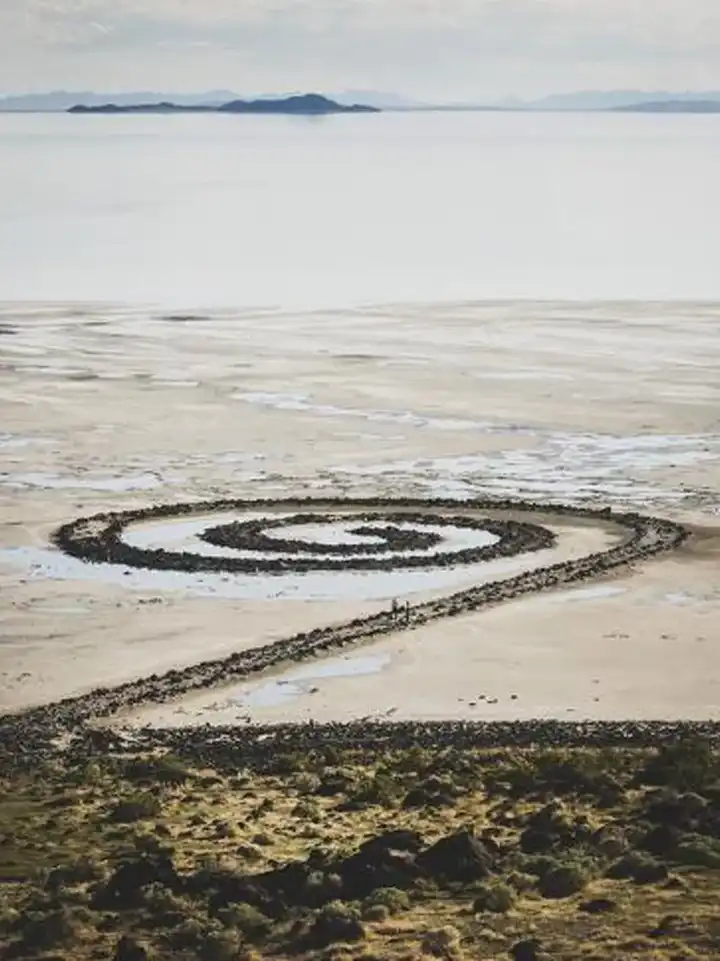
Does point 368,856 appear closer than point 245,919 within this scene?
No

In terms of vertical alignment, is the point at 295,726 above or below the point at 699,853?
below

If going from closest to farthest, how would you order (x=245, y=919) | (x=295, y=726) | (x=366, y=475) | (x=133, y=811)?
(x=245, y=919), (x=133, y=811), (x=295, y=726), (x=366, y=475)

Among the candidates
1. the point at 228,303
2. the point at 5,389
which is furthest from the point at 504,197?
the point at 5,389

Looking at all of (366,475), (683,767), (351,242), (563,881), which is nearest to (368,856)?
(563,881)

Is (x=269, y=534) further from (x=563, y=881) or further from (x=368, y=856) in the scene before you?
(x=563, y=881)

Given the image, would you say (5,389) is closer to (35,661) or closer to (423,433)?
(423,433)

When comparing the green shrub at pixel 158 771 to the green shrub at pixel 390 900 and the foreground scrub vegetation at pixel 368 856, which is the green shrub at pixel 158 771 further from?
the green shrub at pixel 390 900

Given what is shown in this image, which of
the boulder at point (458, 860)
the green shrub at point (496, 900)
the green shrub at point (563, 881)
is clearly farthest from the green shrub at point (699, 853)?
the green shrub at point (496, 900)
